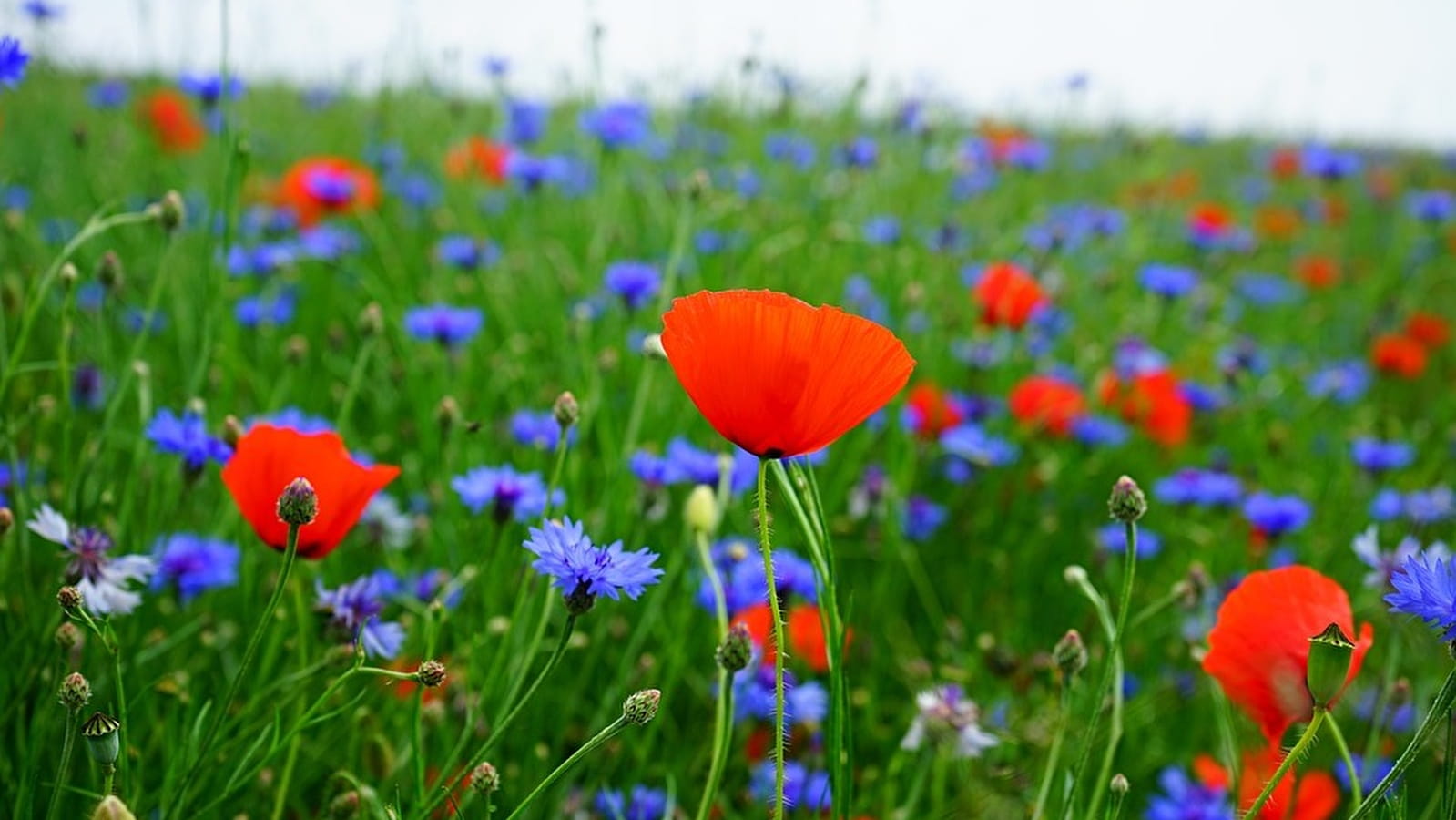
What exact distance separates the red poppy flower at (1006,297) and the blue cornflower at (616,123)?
65cm

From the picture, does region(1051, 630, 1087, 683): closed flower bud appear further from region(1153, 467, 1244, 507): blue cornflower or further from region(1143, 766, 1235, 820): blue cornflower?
region(1153, 467, 1244, 507): blue cornflower

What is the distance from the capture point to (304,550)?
786mm

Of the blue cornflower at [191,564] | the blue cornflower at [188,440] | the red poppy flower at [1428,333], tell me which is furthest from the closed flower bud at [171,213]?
the red poppy flower at [1428,333]

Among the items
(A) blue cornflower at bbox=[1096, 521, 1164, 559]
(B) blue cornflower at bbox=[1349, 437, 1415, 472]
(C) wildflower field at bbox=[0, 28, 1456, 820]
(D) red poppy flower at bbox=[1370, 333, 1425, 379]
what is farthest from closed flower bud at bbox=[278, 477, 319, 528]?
(D) red poppy flower at bbox=[1370, 333, 1425, 379]

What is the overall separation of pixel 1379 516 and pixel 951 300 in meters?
0.95

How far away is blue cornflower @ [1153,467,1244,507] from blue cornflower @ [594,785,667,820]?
→ 95 centimetres

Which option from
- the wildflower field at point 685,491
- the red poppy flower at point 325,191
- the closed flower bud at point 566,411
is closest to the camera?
the wildflower field at point 685,491

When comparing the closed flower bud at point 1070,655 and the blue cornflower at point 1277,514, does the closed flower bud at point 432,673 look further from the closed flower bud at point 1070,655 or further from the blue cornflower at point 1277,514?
the blue cornflower at point 1277,514

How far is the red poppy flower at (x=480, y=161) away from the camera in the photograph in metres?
2.42

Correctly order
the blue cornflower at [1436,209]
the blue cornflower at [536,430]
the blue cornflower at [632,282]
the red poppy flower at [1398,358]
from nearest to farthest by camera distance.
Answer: the blue cornflower at [536,430] < the blue cornflower at [632,282] < the red poppy flower at [1398,358] < the blue cornflower at [1436,209]

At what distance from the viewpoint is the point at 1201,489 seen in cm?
163

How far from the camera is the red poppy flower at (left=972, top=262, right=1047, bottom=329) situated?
69.8 inches

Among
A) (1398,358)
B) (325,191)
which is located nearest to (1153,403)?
(1398,358)

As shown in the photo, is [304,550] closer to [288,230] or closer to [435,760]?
[435,760]
